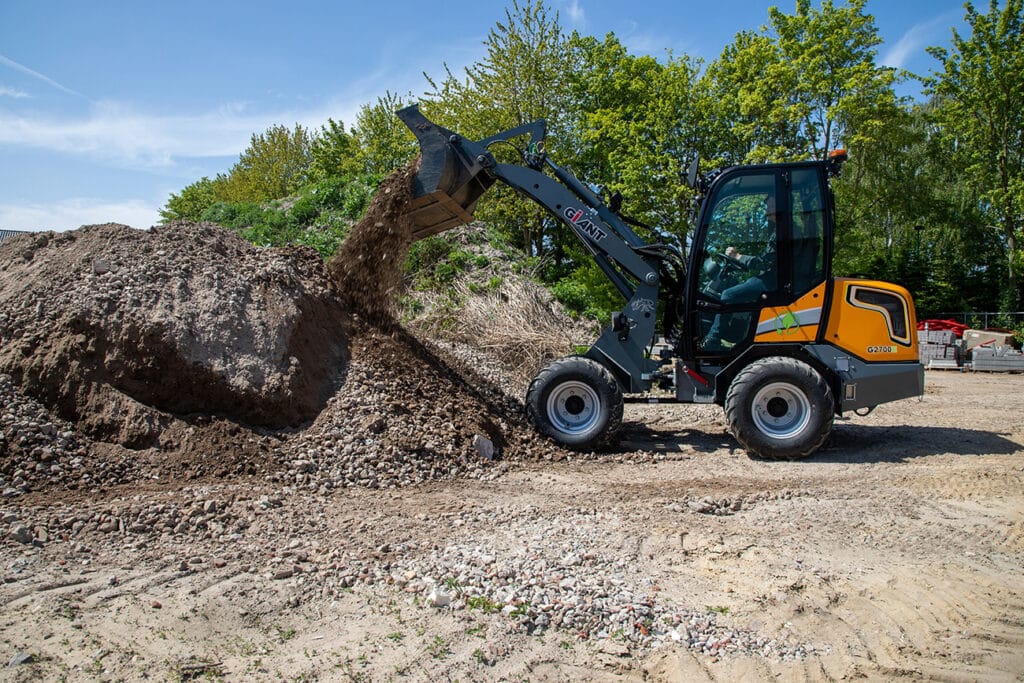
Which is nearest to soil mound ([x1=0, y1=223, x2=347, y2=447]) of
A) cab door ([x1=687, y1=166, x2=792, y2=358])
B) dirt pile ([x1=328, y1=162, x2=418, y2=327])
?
dirt pile ([x1=328, y1=162, x2=418, y2=327])

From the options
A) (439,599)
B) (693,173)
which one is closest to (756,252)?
(693,173)

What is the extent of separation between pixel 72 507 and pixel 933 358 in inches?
759

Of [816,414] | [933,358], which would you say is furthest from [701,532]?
[933,358]

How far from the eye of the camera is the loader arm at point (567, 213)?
768 cm

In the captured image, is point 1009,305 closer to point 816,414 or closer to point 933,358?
point 933,358

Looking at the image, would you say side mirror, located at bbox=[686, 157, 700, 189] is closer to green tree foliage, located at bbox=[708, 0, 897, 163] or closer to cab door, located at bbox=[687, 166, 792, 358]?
cab door, located at bbox=[687, 166, 792, 358]

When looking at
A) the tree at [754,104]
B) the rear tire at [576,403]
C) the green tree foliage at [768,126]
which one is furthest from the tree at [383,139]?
the rear tire at [576,403]

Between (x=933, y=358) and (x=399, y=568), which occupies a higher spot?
(x=933, y=358)

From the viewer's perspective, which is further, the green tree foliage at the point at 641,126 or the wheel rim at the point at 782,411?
the green tree foliage at the point at 641,126

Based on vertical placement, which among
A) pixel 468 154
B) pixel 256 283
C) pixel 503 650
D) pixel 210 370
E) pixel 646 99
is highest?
pixel 646 99

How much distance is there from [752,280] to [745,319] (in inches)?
15.9

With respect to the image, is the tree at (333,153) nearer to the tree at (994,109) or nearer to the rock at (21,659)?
the tree at (994,109)

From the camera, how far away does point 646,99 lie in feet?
78.1

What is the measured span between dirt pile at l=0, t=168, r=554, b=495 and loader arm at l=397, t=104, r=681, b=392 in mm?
377
